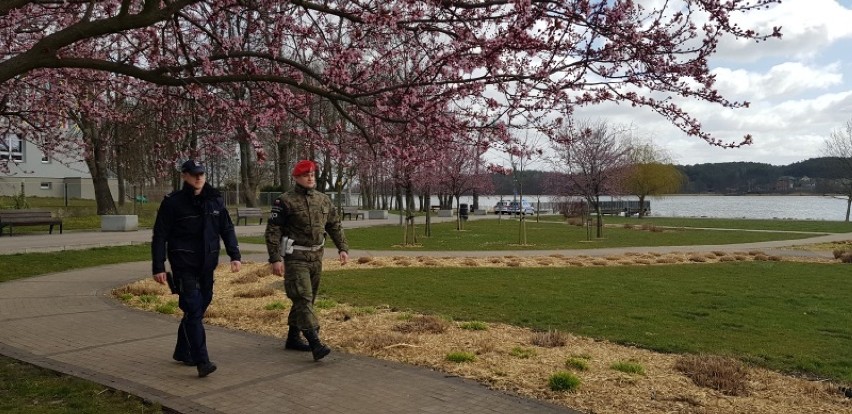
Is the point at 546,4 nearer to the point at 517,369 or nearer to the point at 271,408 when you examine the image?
the point at 517,369

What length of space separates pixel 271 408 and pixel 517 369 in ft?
7.33

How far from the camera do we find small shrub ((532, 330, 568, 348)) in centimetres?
714

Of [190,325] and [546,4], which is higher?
[546,4]

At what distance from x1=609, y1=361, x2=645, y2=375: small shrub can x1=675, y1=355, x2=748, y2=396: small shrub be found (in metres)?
0.38

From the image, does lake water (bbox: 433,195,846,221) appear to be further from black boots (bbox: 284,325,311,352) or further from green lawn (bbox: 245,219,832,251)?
black boots (bbox: 284,325,311,352)

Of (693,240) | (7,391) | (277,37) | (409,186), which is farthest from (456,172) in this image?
(7,391)

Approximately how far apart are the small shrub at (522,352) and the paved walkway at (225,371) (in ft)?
3.28

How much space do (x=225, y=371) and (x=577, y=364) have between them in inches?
123

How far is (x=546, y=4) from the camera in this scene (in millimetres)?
5445

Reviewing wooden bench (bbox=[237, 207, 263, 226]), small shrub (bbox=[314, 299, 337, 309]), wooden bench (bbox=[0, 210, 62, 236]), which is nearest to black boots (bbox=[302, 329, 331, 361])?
small shrub (bbox=[314, 299, 337, 309])

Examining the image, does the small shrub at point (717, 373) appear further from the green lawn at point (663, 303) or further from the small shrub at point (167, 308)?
the small shrub at point (167, 308)

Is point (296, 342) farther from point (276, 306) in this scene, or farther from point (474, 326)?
point (276, 306)

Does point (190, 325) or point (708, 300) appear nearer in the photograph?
point (190, 325)

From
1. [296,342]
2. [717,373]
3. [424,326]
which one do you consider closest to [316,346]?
[296,342]
